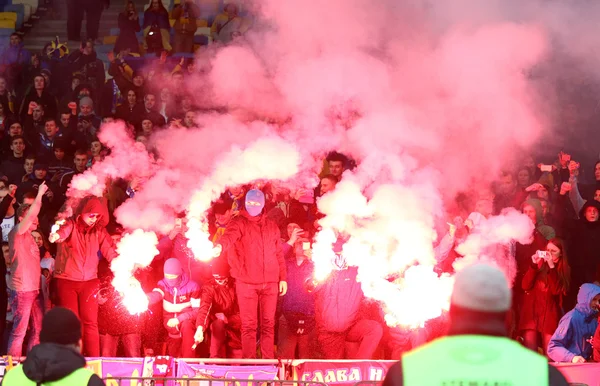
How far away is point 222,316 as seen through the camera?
27.1ft

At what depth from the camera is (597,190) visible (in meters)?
9.02

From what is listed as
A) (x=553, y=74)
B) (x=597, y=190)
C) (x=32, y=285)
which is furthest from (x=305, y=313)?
(x=553, y=74)

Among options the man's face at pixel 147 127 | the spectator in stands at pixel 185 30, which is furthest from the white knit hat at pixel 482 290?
the spectator in stands at pixel 185 30

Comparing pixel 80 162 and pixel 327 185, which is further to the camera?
pixel 80 162

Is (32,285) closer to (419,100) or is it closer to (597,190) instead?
(419,100)

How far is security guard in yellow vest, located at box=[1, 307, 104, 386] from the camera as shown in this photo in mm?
3980

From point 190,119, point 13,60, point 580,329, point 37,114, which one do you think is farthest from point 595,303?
point 13,60

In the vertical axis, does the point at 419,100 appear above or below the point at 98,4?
below

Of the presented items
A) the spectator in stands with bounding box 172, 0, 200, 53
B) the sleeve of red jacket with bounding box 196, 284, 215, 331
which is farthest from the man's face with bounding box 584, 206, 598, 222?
the spectator in stands with bounding box 172, 0, 200, 53

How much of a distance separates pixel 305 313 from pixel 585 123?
4.45m

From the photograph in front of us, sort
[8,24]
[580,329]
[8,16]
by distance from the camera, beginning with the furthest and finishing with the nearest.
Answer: [8,16] < [8,24] < [580,329]

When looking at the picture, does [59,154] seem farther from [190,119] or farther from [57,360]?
[57,360]

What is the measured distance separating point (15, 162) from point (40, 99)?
Answer: 50.9 inches

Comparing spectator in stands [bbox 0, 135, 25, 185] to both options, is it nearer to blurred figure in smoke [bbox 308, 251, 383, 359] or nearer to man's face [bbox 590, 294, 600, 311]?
blurred figure in smoke [bbox 308, 251, 383, 359]
